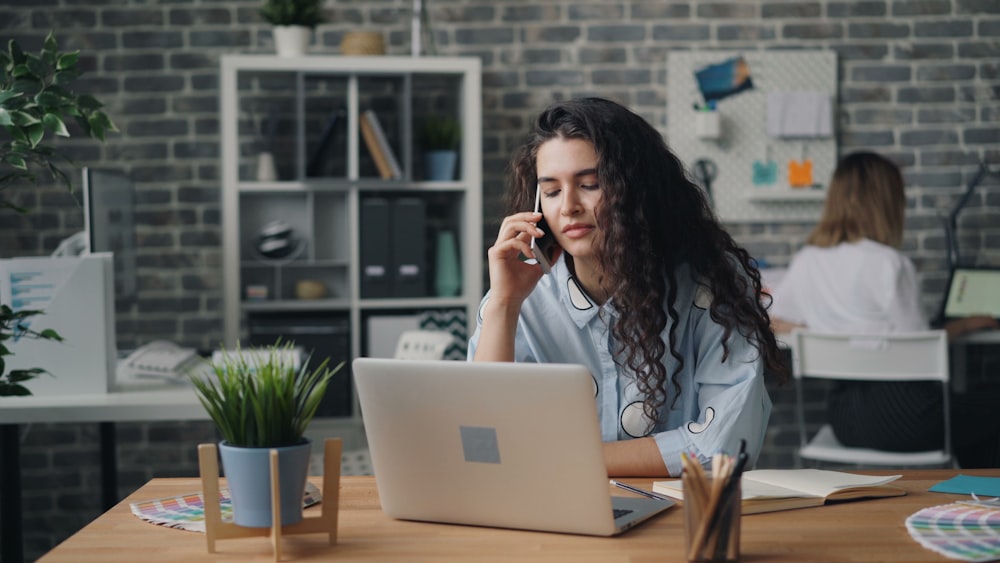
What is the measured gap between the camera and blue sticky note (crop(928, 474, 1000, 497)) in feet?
4.98

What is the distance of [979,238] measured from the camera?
4.35 meters

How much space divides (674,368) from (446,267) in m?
2.27

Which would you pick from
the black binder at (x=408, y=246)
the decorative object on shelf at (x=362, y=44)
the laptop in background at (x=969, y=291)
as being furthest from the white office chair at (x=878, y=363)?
the decorative object on shelf at (x=362, y=44)

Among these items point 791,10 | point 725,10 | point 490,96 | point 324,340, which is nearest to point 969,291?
point 791,10

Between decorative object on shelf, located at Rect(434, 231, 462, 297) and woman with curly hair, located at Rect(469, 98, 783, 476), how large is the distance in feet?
6.92

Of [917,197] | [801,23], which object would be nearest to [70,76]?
[801,23]

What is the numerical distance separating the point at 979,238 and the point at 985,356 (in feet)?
1.58

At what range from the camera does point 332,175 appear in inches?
162

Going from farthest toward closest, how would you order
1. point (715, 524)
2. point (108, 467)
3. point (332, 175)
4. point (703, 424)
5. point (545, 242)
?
point (332, 175)
point (108, 467)
point (545, 242)
point (703, 424)
point (715, 524)

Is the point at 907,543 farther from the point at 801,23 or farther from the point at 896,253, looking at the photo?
the point at 801,23

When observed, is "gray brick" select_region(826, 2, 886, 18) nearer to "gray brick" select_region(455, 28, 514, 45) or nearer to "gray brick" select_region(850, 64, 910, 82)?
"gray brick" select_region(850, 64, 910, 82)

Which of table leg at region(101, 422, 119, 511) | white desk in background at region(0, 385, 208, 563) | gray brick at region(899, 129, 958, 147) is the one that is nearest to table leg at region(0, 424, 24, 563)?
white desk in background at region(0, 385, 208, 563)

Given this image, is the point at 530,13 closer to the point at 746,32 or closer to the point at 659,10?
the point at 659,10

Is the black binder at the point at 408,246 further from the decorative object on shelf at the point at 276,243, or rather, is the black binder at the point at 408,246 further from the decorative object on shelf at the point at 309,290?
the decorative object on shelf at the point at 276,243
